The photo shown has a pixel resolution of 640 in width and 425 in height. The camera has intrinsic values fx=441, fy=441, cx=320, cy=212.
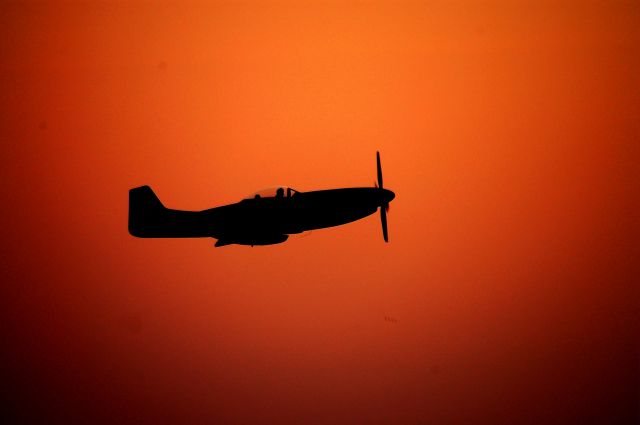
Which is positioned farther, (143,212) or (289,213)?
(143,212)

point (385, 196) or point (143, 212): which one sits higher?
point (143, 212)

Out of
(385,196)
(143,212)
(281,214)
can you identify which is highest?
(143,212)

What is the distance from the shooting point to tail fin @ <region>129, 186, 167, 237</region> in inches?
371

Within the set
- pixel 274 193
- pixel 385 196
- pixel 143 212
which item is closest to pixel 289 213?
pixel 274 193

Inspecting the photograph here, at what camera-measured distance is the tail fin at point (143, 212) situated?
9422mm

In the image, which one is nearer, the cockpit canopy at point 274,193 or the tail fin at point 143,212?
the cockpit canopy at point 274,193

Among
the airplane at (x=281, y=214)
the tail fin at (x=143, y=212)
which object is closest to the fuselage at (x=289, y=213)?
the airplane at (x=281, y=214)

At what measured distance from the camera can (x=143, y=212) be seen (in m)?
9.62

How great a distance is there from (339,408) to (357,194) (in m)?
8.86

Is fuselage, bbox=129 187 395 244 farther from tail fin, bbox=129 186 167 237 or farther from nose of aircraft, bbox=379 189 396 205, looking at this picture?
tail fin, bbox=129 186 167 237

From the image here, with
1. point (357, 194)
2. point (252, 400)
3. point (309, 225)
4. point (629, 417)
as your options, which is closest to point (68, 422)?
point (252, 400)

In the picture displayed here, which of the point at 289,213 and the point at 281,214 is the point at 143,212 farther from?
the point at 289,213

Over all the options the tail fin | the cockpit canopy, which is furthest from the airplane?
the tail fin

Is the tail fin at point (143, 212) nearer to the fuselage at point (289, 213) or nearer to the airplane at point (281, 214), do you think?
the airplane at point (281, 214)
